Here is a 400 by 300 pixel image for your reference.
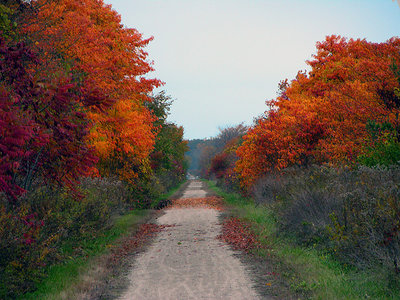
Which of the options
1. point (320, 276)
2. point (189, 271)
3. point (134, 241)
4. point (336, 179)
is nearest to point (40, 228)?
point (189, 271)

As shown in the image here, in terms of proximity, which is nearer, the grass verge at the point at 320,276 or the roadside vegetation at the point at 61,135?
the roadside vegetation at the point at 61,135

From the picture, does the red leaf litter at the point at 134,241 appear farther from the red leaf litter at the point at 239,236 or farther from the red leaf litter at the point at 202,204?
the red leaf litter at the point at 202,204

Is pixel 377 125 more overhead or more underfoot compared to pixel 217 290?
more overhead

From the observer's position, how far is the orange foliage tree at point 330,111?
1505 centimetres

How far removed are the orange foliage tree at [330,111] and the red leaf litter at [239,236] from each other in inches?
171

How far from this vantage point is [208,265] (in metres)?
9.37

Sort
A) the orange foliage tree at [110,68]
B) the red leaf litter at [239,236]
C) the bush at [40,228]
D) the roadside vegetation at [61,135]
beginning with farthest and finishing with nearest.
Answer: the orange foliage tree at [110,68], the red leaf litter at [239,236], the bush at [40,228], the roadside vegetation at [61,135]

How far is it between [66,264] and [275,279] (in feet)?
16.2

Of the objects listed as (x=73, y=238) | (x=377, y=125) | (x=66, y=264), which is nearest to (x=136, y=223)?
(x=73, y=238)

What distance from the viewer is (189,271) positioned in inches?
346

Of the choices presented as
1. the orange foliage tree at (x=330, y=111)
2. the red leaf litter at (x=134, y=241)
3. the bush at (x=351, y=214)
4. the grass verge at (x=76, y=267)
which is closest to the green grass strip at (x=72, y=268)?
the grass verge at (x=76, y=267)

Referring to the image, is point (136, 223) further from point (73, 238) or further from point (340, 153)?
point (340, 153)

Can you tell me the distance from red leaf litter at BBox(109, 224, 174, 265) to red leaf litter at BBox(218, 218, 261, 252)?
9.08 ft

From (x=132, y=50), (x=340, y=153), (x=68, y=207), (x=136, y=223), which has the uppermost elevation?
(x=132, y=50)
